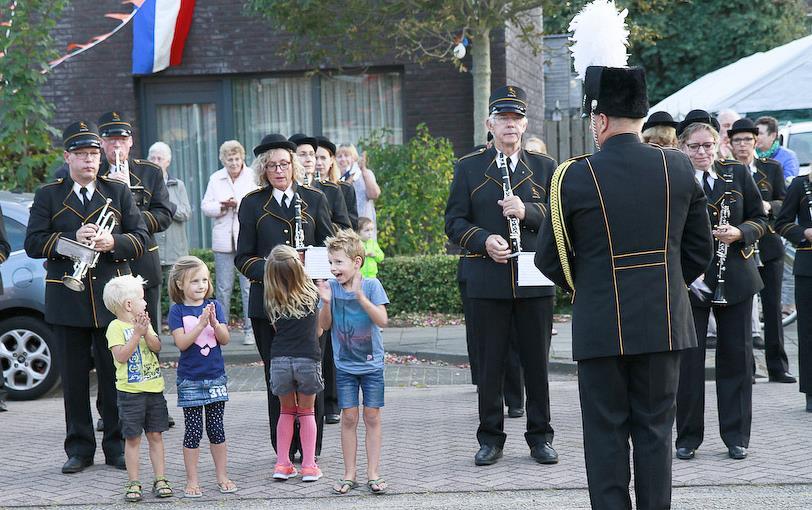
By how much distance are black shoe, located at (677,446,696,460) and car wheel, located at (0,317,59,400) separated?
5.84 m

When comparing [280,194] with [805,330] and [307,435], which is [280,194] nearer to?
[307,435]

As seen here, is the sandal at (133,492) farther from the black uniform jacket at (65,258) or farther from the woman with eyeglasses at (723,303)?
the woman with eyeglasses at (723,303)

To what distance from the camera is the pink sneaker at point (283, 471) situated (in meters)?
7.09

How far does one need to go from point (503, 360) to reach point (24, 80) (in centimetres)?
809

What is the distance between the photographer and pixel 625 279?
511cm

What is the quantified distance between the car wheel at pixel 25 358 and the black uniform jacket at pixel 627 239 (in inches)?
260

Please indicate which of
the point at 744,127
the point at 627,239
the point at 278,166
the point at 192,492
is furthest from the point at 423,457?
the point at 744,127

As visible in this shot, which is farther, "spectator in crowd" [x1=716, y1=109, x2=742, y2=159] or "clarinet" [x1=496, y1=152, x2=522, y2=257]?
"spectator in crowd" [x1=716, y1=109, x2=742, y2=159]

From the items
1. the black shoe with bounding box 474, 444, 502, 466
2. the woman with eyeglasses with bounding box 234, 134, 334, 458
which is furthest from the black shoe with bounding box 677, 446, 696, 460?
the woman with eyeglasses with bounding box 234, 134, 334, 458

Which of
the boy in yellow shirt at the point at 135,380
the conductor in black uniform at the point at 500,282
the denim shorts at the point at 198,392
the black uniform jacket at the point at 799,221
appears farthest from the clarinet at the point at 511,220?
the black uniform jacket at the point at 799,221

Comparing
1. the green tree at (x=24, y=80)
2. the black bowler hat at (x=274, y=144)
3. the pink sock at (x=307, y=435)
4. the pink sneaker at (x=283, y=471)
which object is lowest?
the pink sneaker at (x=283, y=471)

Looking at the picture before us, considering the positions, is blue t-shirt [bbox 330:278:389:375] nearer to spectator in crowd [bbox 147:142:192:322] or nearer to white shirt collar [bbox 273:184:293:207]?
white shirt collar [bbox 273:184:293:207]

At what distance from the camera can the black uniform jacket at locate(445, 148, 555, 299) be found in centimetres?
738

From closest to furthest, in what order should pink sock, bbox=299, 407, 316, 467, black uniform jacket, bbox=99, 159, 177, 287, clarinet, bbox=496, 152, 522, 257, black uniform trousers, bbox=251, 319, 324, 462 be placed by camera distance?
pink sock, bbox=299, 407, 316, 467
clarinet, bbox=496, 152, 522, 257
black uniform trousers, bbox=251, 319, 324, 462
black uniform jacket, bbox=99, 159, 177, 287
